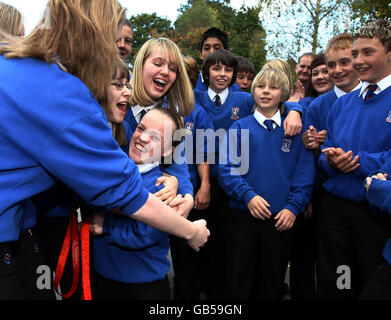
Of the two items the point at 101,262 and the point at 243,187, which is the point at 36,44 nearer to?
the point at 101,262

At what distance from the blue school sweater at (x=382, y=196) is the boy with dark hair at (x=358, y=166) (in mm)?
398

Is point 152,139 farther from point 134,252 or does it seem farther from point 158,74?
point 158,74

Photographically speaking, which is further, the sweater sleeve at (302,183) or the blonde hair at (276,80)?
the blonde hair at (276,80)

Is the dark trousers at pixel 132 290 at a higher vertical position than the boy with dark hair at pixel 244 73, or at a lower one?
lower

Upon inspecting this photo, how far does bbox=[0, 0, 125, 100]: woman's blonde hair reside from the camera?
145 cm

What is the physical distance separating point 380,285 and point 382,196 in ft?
1.77

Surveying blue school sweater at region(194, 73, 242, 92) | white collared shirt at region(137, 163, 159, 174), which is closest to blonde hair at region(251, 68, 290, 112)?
blue school sweater at region(194, 73, 242, 92)

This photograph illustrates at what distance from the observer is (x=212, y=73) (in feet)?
14.4

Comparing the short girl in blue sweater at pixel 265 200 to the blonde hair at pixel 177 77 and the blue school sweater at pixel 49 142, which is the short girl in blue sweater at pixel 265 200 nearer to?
the blonde hair at pixel 177 77

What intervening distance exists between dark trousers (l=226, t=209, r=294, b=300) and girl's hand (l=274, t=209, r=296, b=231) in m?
0.06

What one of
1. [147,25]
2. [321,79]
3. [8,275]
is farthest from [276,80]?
[147,25]

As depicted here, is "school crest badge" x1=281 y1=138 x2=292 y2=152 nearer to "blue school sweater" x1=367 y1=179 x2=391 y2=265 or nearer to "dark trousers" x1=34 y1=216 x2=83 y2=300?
"blue school sweater" x1=367 y1=179 x2=391 y2=265

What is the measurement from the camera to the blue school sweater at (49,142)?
1341 mm

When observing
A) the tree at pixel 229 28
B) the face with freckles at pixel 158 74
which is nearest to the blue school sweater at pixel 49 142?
the face with freckles at pixel 158 74
